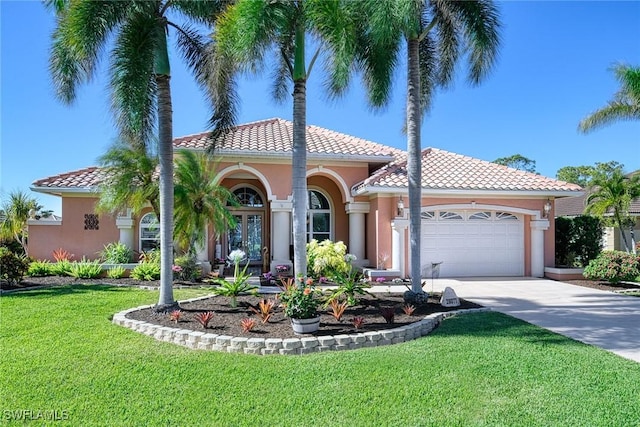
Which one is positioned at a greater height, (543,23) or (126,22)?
(543,23)

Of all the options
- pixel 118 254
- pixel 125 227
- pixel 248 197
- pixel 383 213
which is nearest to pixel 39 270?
pixel 118 254

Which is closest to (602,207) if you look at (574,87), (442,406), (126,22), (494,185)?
(574,87)

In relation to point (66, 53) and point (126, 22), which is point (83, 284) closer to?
point (66, 53)

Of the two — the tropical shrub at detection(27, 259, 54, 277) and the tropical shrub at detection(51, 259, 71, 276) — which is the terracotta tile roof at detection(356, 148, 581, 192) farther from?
the tropical shrub at detection(27, 259, 54, 277)

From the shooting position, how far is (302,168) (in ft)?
29.0

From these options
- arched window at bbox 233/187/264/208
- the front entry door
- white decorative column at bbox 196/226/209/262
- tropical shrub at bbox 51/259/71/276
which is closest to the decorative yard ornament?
white decorative column at bbox 196/226/209/262

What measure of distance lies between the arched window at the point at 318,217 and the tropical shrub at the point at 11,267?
10940 mm

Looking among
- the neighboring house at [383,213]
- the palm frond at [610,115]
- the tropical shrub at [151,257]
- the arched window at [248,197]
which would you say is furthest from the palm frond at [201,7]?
the palm frond at [610,115]

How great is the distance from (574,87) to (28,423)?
22190 millimetres

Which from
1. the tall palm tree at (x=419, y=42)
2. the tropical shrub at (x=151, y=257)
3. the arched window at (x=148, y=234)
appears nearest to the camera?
the tall palm tree at (x=419, y=42)

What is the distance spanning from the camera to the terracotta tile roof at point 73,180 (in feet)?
50.1

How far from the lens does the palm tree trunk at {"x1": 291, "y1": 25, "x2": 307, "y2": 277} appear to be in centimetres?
877

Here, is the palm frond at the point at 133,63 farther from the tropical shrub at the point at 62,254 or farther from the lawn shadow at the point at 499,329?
the tropical shrub at the point at 62,254

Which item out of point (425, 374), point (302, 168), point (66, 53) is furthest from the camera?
point (302, 168)
